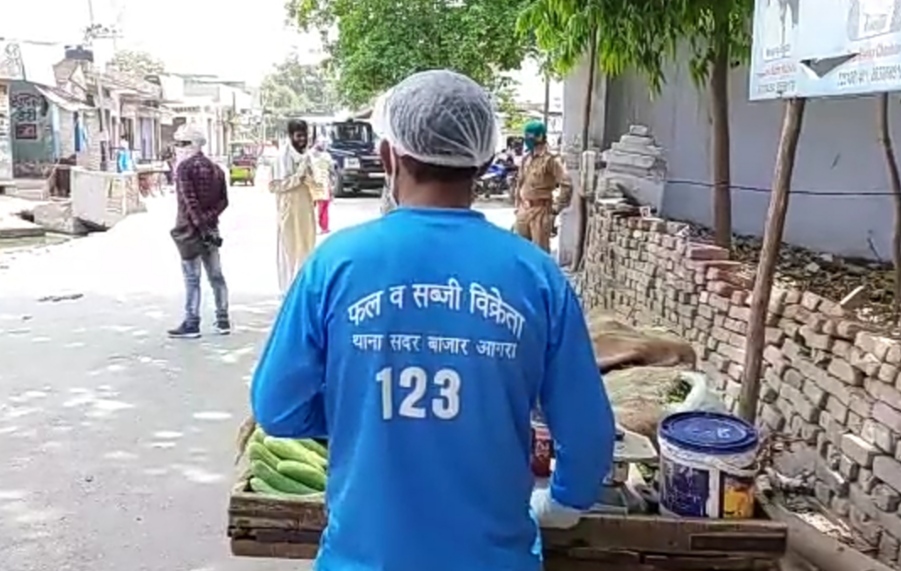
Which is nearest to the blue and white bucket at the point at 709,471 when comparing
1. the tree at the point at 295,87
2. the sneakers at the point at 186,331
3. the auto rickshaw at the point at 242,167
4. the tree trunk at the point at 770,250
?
the tree trunk at the point at 770,250

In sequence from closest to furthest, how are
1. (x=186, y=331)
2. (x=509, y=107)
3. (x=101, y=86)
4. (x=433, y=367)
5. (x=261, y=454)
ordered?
(x=433, y=367) → (x=261, y=454) → (x=186, y=331) → (x=509, y=107) → (x=101, y=86)

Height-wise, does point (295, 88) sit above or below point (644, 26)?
above

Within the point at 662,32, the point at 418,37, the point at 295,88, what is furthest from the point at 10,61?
the point at 295,88

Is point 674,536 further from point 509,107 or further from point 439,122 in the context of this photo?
point 509,107

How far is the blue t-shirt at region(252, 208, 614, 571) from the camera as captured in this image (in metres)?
1.81

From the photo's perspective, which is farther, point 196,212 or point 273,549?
point 196,212

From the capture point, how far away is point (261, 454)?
2920 millimetres

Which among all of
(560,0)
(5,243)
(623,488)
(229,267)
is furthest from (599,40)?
(5,243)

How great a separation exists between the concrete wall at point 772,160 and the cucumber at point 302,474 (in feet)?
16.0

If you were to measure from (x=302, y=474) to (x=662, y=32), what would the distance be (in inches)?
187

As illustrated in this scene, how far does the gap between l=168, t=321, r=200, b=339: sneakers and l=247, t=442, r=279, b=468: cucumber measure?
5488mm

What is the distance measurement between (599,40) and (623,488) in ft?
15.5

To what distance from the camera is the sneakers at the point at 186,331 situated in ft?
27.3

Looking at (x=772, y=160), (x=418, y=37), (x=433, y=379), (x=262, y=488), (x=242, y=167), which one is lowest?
(x=242, y=167)
